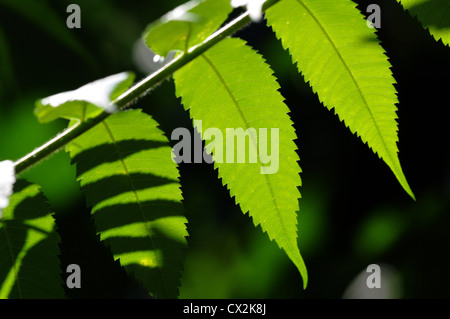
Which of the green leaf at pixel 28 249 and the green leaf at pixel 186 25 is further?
the green leaf at pixel 28 249

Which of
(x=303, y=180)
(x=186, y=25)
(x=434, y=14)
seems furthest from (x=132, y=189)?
(x=303, y=180)

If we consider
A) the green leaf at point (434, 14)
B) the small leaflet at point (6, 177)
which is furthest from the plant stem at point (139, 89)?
the green leaf at point (434, 14)

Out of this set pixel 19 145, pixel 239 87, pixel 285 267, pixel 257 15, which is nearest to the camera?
pixel 257 15

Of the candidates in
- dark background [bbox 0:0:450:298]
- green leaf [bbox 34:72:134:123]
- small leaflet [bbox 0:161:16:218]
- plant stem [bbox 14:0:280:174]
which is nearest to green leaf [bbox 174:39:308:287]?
plant stem [bbox 14:0:280:174]

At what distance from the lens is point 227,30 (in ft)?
2.53

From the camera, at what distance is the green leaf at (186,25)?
2.15 ft

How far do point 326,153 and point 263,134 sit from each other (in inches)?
95.1

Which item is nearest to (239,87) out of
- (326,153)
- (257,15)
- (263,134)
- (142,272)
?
(263,134)

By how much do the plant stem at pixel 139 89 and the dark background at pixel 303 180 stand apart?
198cm

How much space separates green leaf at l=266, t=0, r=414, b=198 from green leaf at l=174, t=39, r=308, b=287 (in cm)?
9

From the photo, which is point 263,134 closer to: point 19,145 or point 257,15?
point 257,15

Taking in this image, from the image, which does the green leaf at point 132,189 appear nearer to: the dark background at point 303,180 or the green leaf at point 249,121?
the green leaf at point 249,121

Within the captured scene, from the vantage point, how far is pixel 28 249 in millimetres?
847

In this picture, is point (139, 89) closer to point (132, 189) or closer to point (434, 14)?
point (132, 189)
